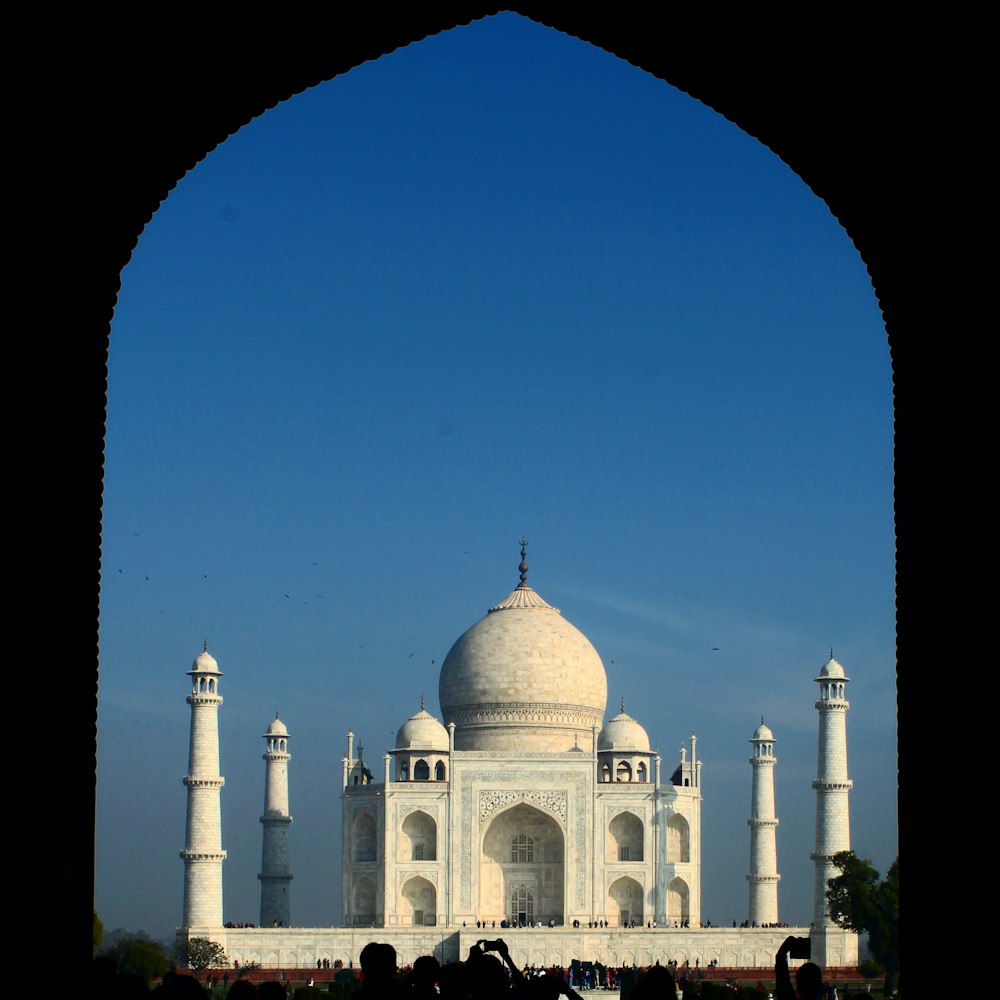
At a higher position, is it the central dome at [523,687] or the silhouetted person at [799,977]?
the central dome at [523,687]

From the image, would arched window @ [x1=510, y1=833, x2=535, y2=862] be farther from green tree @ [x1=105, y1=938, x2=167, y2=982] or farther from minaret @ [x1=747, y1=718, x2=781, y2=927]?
green tree @ [x1=105, y1=938, x2=167, y2=982]

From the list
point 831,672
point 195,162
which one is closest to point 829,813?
point 831,672

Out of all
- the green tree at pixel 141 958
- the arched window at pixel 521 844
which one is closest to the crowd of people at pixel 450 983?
the green tree at pixel 141 958

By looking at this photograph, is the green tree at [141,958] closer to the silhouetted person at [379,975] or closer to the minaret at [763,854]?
the minaret at [763,854]

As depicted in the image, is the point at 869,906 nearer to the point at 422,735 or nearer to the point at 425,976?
the point at 422,735

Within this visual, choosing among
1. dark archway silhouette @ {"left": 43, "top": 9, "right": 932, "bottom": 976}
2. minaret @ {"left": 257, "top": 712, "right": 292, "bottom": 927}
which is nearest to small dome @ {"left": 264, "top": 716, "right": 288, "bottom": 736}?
minaret @ {"left": 257, "top": 712, "right": 292, "bottom": 927}

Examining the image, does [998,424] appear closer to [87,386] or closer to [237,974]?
[87,386]
